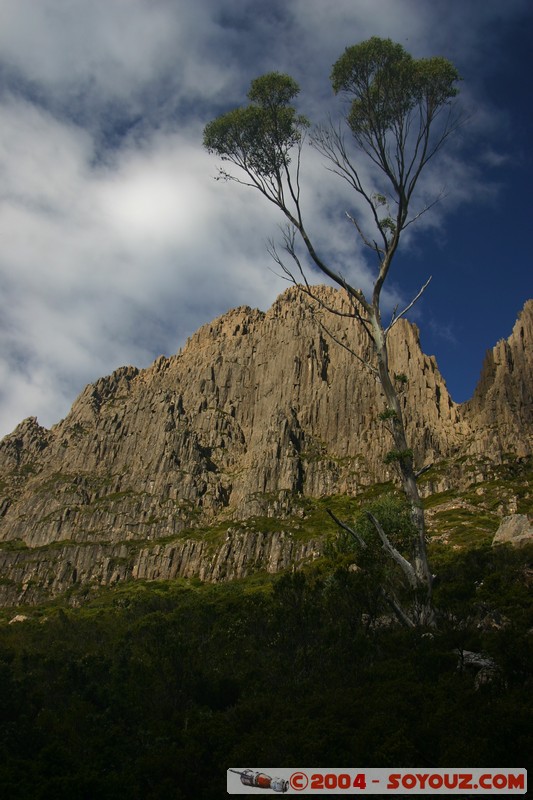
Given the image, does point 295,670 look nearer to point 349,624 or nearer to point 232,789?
point 349,624

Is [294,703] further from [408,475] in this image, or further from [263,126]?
[263,126]

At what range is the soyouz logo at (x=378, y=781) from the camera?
40.5 feet

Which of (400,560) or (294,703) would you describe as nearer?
(400,560)

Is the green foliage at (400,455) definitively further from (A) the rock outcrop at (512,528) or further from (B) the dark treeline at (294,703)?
(A) the rock outcrop at (512,528)

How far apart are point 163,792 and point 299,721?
4.67 metres

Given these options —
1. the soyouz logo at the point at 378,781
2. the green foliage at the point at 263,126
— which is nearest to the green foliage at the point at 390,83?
the green foliage at the point at 263,126

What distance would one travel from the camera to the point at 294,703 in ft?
66.7

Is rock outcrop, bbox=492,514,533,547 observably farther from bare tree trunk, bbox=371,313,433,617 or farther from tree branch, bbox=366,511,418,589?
tree branch, bbox=366,511,418,589

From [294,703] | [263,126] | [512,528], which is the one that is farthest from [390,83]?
[512,528]

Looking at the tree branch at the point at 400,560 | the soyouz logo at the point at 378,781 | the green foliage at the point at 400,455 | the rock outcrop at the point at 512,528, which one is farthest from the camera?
the rock outcrop at the point at 512,528

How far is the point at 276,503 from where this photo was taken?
19738cm

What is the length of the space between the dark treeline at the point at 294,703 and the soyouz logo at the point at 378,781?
0.33 m

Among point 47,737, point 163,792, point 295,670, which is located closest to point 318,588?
point 295,670

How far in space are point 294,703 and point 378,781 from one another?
771 centimetres
